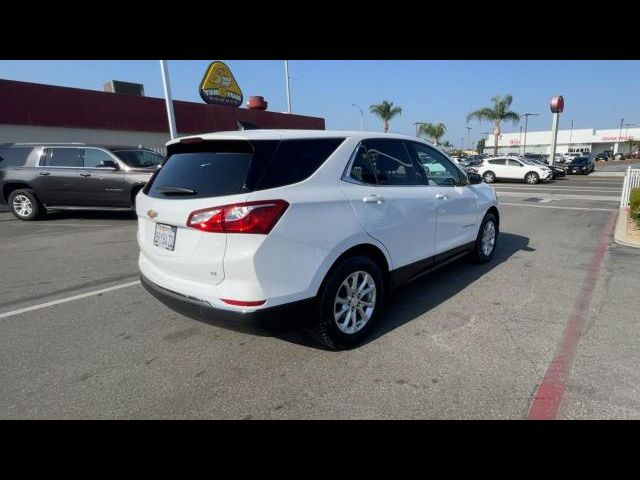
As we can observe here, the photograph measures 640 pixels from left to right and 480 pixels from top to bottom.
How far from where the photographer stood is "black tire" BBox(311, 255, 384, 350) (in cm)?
276

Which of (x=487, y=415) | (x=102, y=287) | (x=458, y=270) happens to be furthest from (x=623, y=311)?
(x=102, y=287)

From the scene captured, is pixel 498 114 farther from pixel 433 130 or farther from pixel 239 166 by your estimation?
pixel 239 166

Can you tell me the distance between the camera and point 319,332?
2.83m

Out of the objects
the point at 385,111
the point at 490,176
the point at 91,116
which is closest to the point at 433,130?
the point at 385,111

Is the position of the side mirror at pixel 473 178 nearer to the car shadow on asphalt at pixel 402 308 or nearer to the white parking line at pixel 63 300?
the car shadow on asphalt at pixel 402 308

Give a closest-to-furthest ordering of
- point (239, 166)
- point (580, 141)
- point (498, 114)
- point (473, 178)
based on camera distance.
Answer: point (239, 166) → point (473, 178) → point (498, 114) → point (580, 141)

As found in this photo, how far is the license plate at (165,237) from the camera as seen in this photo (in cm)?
268

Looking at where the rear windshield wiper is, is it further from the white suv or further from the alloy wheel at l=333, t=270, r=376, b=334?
the alloy wheel at l=333, t=270, r=376, b=334

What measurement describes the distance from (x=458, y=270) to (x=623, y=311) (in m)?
1.78

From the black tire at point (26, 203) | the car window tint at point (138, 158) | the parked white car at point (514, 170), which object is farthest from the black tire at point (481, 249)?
the parked white car at point (514, 170)

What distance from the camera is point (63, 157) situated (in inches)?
364

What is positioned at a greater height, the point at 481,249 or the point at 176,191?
the point at 176,191

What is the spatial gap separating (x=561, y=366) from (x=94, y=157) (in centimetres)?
1025

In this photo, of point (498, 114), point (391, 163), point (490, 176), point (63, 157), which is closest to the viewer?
point (391, 163)
